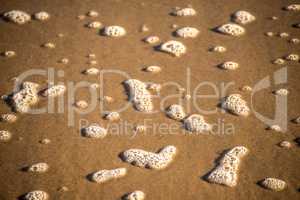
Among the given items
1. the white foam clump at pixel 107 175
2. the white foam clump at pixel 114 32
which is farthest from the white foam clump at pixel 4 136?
the white foam clump at pixel 114 32

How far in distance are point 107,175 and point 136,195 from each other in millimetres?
392

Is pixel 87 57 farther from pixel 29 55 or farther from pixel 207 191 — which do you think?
pixel 207 191

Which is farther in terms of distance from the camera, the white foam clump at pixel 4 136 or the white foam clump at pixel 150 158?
the white foam clump at pixel 4 136

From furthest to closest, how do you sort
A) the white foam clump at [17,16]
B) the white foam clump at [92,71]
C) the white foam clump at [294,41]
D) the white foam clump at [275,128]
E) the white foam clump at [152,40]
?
1. the white foam clump at [17,16]
2. the white foam clump at [152,40]
3. the white foam clump at [294,41]
4. the white foam clump at [92,71]
5. the white foam clump at [275,128]

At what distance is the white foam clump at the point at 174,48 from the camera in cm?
550

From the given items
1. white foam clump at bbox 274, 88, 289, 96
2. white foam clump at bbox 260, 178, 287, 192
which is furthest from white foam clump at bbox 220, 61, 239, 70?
white foam clump at bbox 260, 178, 287, 192

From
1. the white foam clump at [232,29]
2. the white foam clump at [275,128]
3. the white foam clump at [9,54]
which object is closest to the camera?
the white foam clump at [275,128]

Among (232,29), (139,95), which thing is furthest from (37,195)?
(232,29)

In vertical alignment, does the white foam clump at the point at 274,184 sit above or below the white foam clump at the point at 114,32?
below

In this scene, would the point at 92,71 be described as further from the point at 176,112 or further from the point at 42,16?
the point at 42,16

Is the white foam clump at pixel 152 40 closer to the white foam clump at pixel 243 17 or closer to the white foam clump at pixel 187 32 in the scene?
the white foam clump at pixel 187 32

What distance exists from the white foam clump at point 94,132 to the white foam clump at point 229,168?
4.22ft

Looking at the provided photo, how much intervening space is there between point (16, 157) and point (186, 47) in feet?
9.16

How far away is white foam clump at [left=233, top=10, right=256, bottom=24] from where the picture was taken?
6.02 metres
